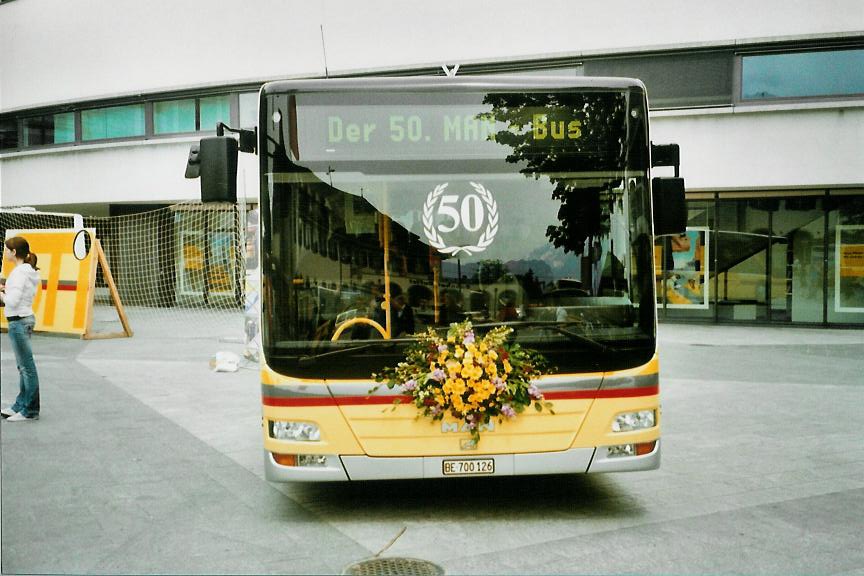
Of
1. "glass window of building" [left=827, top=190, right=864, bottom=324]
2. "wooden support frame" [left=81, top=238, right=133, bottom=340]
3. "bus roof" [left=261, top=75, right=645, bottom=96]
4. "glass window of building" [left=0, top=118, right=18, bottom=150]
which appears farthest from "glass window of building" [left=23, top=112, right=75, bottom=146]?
"bus roof" [left=261, top=75, right=645, bottom=96]

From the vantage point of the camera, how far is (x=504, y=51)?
19.8 meters

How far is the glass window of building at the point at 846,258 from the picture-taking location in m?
19.1

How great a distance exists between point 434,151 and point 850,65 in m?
15.3

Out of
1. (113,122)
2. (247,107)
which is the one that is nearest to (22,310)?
(247,107)

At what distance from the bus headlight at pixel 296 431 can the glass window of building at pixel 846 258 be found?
16450 millimetres

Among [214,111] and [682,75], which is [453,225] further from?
[214,111]

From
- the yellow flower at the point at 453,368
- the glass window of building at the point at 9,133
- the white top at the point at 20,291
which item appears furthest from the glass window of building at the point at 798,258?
the glass window of building at the point at 9,133

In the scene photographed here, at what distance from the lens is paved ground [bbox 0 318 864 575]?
5.19m

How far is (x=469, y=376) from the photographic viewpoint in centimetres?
553

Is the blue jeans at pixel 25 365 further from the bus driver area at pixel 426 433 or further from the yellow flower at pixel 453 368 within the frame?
the yellow flower at pixel 453 368

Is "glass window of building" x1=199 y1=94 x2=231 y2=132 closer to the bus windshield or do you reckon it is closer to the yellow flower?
the bus windshield

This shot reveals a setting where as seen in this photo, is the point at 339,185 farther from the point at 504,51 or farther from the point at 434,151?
the point at 504,51

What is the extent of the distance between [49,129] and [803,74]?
65.9ft

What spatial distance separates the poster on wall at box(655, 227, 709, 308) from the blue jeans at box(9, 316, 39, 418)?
1398 cm
